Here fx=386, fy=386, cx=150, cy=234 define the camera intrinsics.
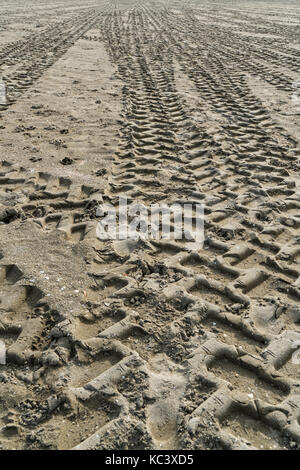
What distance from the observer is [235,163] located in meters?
4.67

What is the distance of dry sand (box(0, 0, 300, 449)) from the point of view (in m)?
2.01

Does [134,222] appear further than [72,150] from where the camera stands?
No

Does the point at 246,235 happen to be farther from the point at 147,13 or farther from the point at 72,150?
the point at 147,13

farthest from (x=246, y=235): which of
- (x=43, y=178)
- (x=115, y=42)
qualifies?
(x=115, y=42)

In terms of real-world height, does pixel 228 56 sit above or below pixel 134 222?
above

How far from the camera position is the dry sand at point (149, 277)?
79.3 inches

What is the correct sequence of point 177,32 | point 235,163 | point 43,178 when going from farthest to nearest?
point 177,32 < point 235,163 < point 43,178

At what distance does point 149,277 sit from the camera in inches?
116

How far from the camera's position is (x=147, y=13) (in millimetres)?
19281
